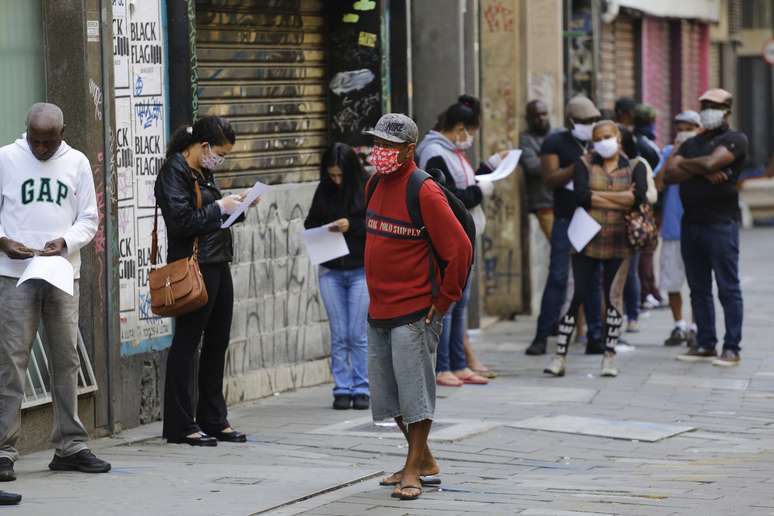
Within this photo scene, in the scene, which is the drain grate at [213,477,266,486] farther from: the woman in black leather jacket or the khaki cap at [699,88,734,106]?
the khaki cap at [699,88,734,106]

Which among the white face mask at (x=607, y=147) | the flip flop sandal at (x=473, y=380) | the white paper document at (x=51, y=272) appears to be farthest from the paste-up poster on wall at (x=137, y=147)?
the white face mask at (x=607, y=147)

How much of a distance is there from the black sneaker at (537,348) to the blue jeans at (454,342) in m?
1.75

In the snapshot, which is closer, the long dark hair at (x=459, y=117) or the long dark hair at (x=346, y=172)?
the long dark hair at (x=346, y=172)

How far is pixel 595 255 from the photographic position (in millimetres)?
12367

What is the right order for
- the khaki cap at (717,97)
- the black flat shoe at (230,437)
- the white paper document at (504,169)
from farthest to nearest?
the khaki cap at (717,97)
the white paper document at (504,169)
the black flat shoe at (230,437)

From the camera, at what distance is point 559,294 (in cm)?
1369

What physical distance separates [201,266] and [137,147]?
41.6 inches

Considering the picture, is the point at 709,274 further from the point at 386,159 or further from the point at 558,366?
the point at 386,159

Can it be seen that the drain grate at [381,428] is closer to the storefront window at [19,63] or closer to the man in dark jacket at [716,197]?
the storefront window at [19,63]

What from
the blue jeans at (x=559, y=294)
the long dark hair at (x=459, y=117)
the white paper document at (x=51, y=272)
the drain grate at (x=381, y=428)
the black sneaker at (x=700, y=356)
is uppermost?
the long dark hair at (x=459, y=117)

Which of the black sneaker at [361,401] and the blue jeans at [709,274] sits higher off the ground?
the blue jeans at [709,274]

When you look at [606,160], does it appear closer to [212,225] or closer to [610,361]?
[610,361]

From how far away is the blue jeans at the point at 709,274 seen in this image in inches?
508

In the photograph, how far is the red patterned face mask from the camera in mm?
8070
